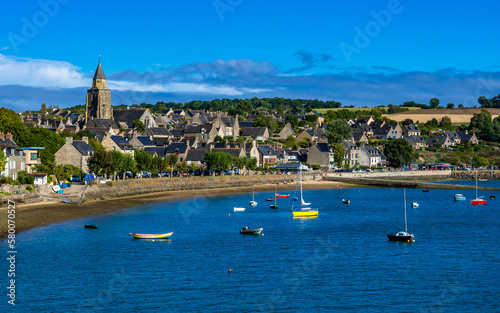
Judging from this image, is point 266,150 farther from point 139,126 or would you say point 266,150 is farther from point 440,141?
point 440,141

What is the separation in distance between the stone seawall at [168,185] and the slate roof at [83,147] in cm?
894

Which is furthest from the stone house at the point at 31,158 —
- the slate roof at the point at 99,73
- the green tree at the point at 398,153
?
the green tree at the point at 398,153

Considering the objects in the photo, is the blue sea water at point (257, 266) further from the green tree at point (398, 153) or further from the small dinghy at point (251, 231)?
the green tree at point (398, 153)

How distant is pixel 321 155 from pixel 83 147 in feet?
206

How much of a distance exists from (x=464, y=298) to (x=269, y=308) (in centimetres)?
1166

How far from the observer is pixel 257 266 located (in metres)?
42.0

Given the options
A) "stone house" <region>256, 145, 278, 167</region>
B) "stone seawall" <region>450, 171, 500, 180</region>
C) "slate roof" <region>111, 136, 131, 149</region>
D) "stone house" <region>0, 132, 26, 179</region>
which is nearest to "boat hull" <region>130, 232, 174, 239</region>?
"stone house" <region>0, 132, 26, 179</region>

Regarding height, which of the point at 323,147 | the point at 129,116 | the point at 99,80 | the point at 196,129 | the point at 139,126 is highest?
the point at 99,80

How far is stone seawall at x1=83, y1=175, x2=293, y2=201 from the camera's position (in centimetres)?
→ 7944

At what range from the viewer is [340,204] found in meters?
84.2

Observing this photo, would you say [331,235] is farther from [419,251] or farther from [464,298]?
[464,298]

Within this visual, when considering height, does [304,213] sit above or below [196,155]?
below

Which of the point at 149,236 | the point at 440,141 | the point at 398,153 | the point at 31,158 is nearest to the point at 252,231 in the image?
the point at 149,236

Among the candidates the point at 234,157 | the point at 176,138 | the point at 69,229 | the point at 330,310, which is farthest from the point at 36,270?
the point at 176,138
